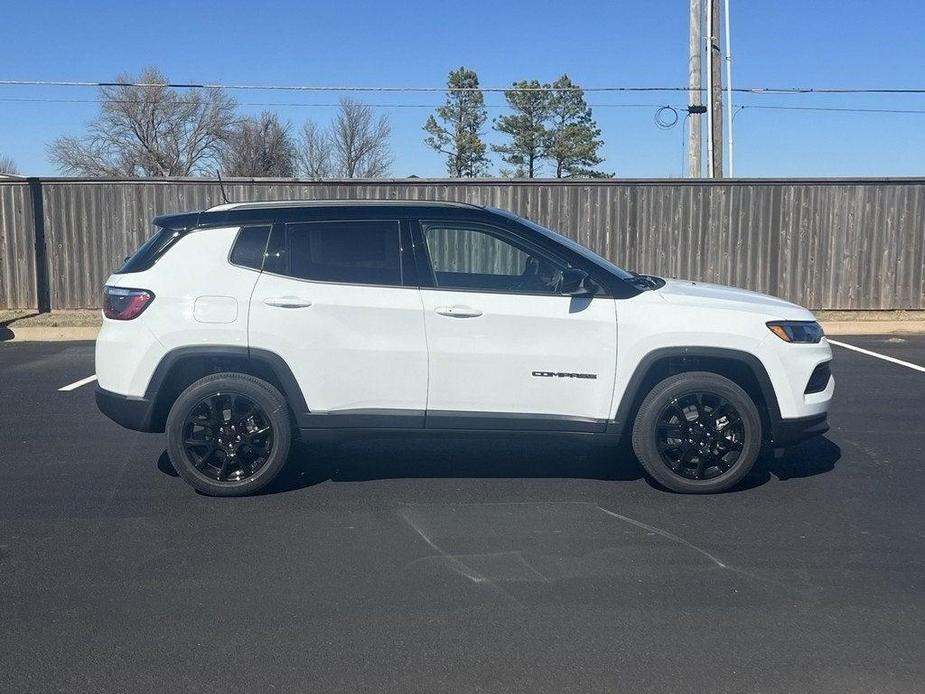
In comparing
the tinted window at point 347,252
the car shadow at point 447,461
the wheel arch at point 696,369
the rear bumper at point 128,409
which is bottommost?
the car shadow at point 447,461

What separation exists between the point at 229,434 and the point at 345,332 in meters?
0.98

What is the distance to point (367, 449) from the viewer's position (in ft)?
23.4

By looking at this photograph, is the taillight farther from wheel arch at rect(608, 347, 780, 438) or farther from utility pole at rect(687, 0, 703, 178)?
utility pole at rect(687, 0, 703, 178)

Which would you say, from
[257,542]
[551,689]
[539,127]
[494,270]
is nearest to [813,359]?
[494,270]

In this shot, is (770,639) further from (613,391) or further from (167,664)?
(167,664)

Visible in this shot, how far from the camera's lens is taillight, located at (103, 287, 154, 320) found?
5750 millimetres

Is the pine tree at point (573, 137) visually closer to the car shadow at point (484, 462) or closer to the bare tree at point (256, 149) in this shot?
the bare tree at point (256, 149)

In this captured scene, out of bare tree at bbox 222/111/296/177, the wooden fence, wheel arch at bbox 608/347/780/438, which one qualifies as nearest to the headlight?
wheel arch at bbox 608/347/780/438

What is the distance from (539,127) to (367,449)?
1747 inches

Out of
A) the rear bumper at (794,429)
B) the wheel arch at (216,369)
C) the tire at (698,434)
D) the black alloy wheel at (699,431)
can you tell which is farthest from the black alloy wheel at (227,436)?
the rear bumper at (794,429)

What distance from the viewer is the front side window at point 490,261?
591cm

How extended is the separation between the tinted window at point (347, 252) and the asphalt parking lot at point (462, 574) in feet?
4.64

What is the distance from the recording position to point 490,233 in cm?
597

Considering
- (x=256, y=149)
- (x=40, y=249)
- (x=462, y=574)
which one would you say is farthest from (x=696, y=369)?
(x=256, y=149)
